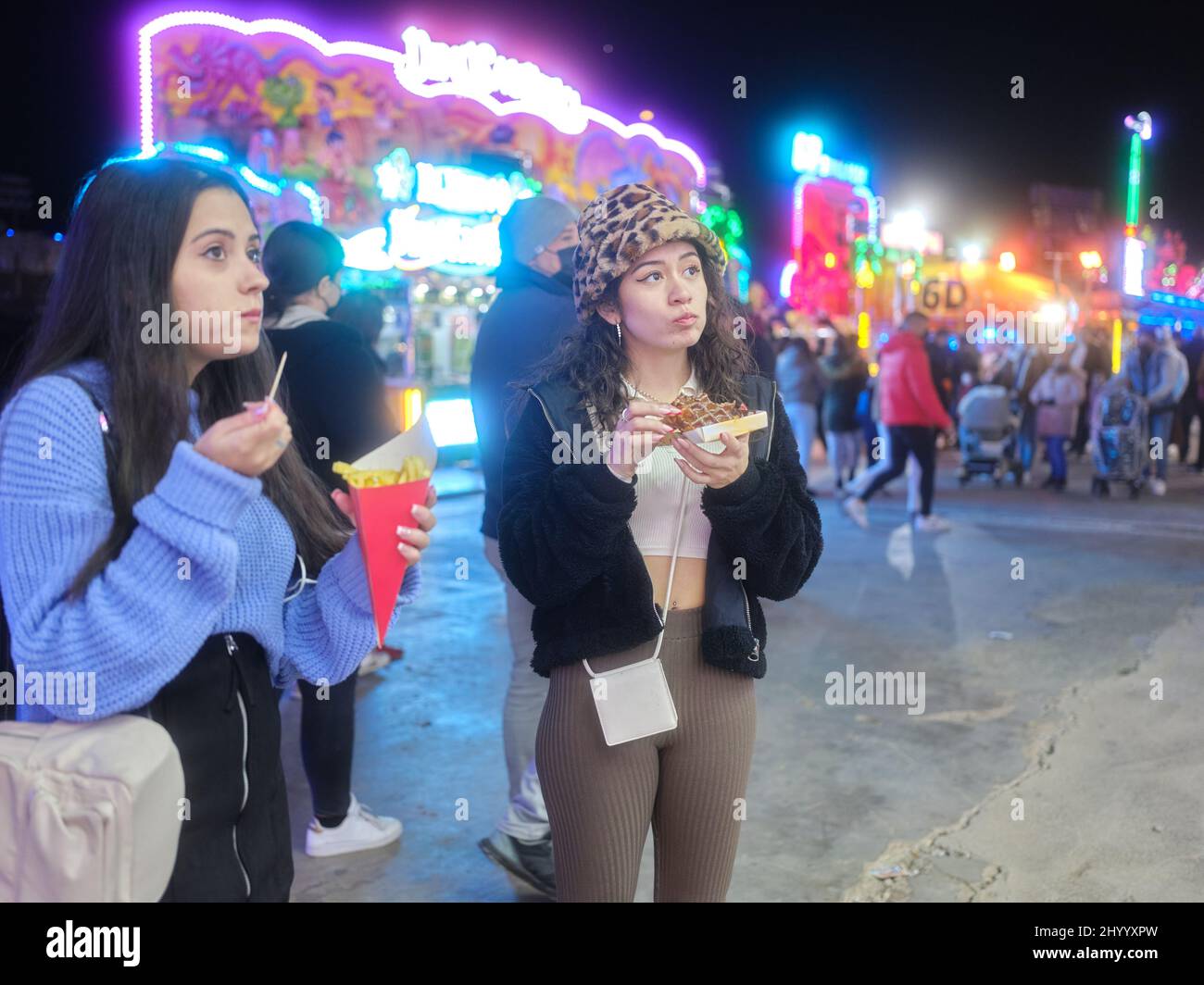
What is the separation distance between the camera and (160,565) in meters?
1.55

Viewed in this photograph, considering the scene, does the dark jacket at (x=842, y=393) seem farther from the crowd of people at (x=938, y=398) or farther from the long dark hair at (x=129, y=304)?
the long dark hair at (x=129, y=304)

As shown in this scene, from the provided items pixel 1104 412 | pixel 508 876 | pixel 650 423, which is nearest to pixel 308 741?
pixel 508 876

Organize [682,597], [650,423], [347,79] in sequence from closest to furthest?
[650,423] < [682,597] < [347,79]

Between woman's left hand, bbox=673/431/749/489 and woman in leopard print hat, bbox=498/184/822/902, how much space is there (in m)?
0.04

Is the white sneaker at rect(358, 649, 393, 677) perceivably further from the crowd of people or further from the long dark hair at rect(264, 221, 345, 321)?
the crowd of people

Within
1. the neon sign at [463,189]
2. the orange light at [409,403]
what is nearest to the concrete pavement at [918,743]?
the orange light at [409,403]

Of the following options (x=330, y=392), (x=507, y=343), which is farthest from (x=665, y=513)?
(x=330, y=392)

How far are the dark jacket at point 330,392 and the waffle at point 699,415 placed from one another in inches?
75.4

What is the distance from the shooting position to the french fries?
1764mm

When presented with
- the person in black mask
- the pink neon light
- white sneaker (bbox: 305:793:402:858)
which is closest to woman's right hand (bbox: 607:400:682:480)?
the person in black mask

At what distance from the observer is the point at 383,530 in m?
1.78
